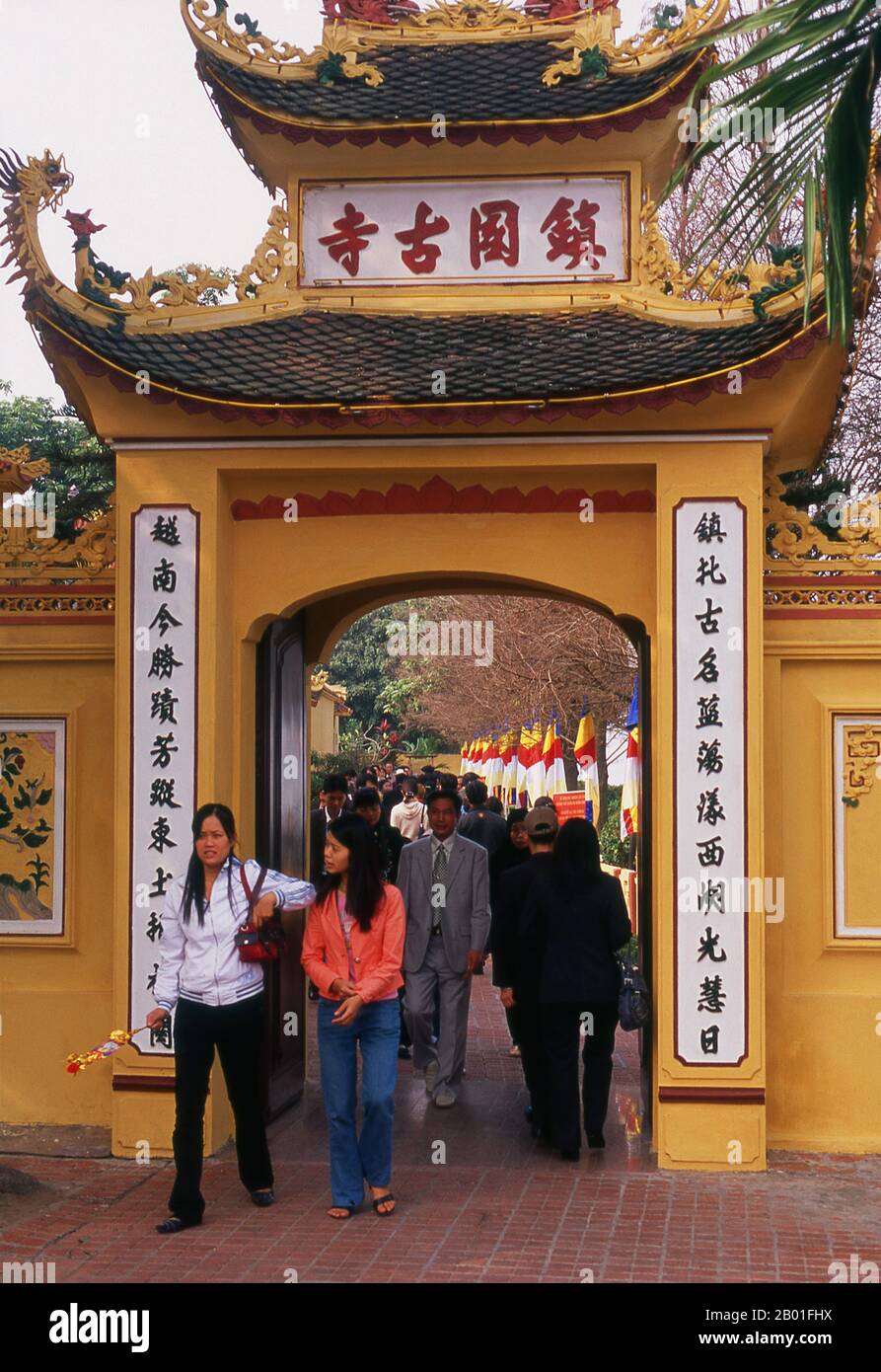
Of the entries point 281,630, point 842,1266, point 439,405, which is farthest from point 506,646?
point 842,1266

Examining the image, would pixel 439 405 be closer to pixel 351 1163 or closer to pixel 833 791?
pixel 833 791

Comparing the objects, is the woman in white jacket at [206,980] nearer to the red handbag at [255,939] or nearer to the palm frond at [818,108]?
the red handbag at [255,939]

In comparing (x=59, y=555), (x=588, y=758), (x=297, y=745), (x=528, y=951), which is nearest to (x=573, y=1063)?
(x=528, y=951)

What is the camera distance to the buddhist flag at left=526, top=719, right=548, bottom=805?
71.9 ft

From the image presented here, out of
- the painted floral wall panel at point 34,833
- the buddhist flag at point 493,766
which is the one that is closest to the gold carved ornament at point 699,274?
the painted floral wall panel at point 34,833

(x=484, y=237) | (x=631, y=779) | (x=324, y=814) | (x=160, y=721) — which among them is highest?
(x=484, y=237)

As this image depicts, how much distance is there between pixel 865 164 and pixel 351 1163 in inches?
191

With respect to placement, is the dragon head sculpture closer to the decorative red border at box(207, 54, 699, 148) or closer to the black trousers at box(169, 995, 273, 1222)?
the decorative red border at box(207, 54, 699, 148)

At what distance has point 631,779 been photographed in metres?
15.2

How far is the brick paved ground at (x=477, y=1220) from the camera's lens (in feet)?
20.8

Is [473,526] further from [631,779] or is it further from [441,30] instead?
[631,779]

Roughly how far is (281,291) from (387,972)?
169 inches

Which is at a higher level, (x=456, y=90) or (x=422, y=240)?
(x=456, y=90)

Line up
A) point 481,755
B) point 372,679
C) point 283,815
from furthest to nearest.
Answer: point 372,679 < point 481,755 < point 283,815
